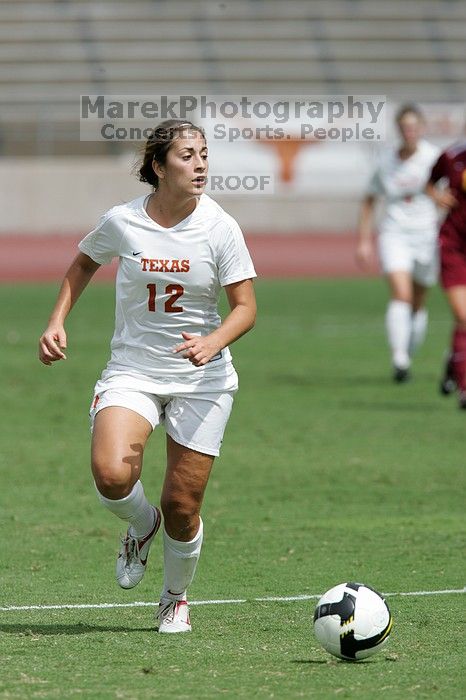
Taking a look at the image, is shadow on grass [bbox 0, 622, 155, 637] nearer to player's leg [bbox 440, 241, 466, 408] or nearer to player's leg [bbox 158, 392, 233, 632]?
player's leg [bbox 158, 392, 233, 632]

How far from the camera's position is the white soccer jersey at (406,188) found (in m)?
14.3

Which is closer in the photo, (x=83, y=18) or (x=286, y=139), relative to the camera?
(x=286, y=139)

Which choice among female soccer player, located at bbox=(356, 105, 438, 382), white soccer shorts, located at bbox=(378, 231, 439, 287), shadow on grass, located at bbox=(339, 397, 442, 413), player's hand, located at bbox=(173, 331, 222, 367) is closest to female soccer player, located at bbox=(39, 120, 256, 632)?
player's hand, located at bbox=(173, 331, 222, 367)

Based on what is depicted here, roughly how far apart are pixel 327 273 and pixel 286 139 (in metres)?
5.83

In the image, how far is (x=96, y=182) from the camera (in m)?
32.9

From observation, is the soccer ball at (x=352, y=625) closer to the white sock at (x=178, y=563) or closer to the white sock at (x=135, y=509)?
the white sock at (x=178, y=563)

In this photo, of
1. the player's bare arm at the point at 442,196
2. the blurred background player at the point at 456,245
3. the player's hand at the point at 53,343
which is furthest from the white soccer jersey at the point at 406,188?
the player's hand at the point at 53,343

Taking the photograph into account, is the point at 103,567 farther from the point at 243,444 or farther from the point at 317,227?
the point at 317,227

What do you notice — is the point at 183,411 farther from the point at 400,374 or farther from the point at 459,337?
the point at 400,374

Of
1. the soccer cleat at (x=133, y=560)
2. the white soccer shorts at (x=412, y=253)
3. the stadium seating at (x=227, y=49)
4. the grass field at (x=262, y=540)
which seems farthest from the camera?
the stadium seating at (x=227, y=49)

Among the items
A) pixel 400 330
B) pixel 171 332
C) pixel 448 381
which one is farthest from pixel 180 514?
pixel 400 330

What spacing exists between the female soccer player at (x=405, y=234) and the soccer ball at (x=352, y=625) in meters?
8.81

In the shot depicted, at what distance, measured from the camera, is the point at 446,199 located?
11.7 m

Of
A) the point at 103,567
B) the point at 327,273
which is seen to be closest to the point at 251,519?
the point at 103,567
